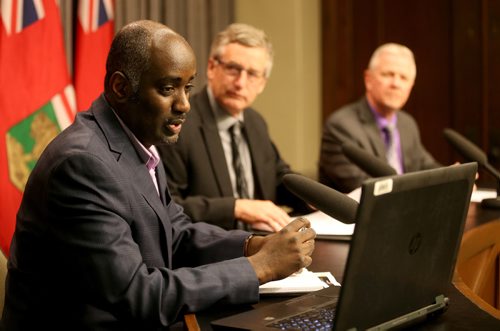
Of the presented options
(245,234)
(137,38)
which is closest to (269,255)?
(245,234)

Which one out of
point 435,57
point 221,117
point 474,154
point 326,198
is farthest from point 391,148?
point 326,198

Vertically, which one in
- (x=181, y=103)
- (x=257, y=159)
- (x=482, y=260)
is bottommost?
(x=482, y=260)

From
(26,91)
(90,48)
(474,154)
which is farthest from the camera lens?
(90,48)

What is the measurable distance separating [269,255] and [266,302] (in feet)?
0.32

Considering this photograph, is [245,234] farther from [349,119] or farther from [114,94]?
[349,119]

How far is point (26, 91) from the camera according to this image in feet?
10.2

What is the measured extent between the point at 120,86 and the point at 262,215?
0.91m

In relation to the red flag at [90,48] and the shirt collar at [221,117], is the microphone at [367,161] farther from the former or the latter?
the red flag at [90,48]

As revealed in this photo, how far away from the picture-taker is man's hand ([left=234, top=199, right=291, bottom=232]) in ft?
7.91

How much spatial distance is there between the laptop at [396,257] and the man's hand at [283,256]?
0.08 m

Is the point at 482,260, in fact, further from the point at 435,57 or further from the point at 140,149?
the point at 435,57

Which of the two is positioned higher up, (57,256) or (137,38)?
(137,38)

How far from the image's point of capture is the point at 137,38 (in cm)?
163

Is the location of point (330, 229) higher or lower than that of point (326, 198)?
lower
